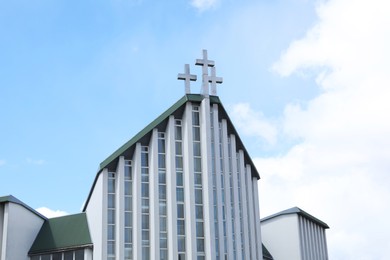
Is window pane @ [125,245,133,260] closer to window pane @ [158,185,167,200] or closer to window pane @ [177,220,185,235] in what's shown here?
window pane @ [177,220,185,235]

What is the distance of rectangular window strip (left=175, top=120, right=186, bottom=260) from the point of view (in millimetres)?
44219

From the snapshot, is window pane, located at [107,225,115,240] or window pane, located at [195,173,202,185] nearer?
window pane, located at [107,225,115,240]

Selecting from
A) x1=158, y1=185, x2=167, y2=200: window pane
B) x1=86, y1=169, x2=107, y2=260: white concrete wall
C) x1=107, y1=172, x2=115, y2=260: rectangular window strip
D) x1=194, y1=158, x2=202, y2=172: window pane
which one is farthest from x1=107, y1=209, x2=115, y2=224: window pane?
x1=194, y1=158, x2=202, y2=172: window pane

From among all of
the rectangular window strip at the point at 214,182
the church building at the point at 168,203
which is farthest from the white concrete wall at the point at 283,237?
the rectangular window strip at the point at 214,182

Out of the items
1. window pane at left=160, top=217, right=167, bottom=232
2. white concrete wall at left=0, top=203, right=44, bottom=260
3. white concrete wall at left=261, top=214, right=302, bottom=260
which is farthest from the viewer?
white concrete wall at left=261, top=214, right=302, bottom=260

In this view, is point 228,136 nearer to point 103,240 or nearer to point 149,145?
point 149,145

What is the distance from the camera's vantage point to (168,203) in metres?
45.0

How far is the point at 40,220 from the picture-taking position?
50188mm

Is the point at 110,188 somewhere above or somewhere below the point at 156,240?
above

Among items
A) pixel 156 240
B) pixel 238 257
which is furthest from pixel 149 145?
pixel 238 257

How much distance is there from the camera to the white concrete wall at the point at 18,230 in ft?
153

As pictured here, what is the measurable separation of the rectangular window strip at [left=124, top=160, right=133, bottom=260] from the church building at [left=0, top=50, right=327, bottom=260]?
0.07 meters

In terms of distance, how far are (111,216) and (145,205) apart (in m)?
2.42

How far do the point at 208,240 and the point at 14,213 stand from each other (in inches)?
563
